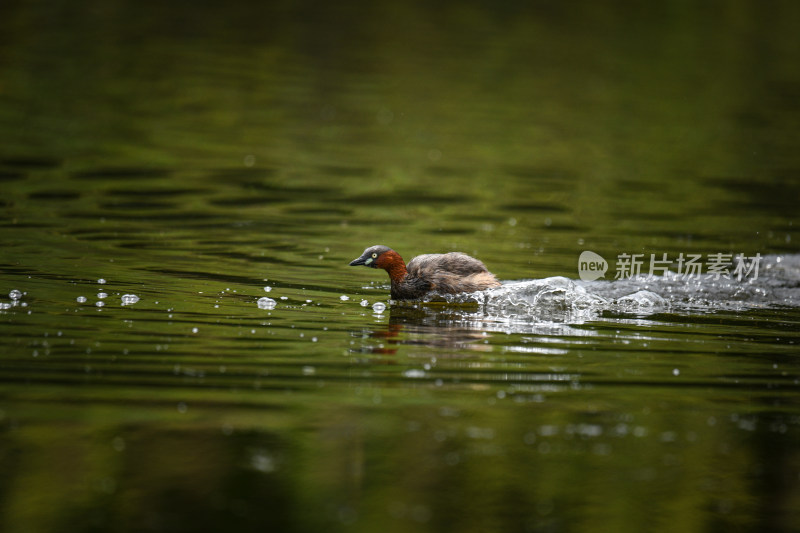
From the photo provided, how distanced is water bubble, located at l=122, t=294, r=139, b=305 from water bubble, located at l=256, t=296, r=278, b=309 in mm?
1044

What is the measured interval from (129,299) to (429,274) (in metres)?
2.73

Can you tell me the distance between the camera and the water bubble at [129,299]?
9.52m

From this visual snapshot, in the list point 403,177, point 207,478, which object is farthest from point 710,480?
point 403,177

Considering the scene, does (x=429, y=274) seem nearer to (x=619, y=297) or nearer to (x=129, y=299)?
(x=619, y=297)

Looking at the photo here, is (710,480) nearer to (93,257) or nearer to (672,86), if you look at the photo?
(93,257)

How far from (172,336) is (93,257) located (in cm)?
354

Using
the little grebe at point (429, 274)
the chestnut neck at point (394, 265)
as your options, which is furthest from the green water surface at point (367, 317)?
the chestnut neck at point (394, 265)

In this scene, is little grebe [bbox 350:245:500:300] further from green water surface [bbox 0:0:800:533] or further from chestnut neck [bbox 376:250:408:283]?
green water surface [bbox 0:0:800:533]

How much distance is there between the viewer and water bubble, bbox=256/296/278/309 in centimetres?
962

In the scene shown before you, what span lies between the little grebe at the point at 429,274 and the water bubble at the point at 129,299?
201 cm

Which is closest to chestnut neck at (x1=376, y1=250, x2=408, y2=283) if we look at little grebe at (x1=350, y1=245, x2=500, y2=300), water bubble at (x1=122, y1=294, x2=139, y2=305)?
little grebe at (x1=350, y1=245, x2=500, y2=300)

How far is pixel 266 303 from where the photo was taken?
384 inches

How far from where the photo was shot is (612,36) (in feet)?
138

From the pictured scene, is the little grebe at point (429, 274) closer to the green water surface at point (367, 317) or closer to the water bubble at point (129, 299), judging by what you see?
the green water surface at point (367, 317)
